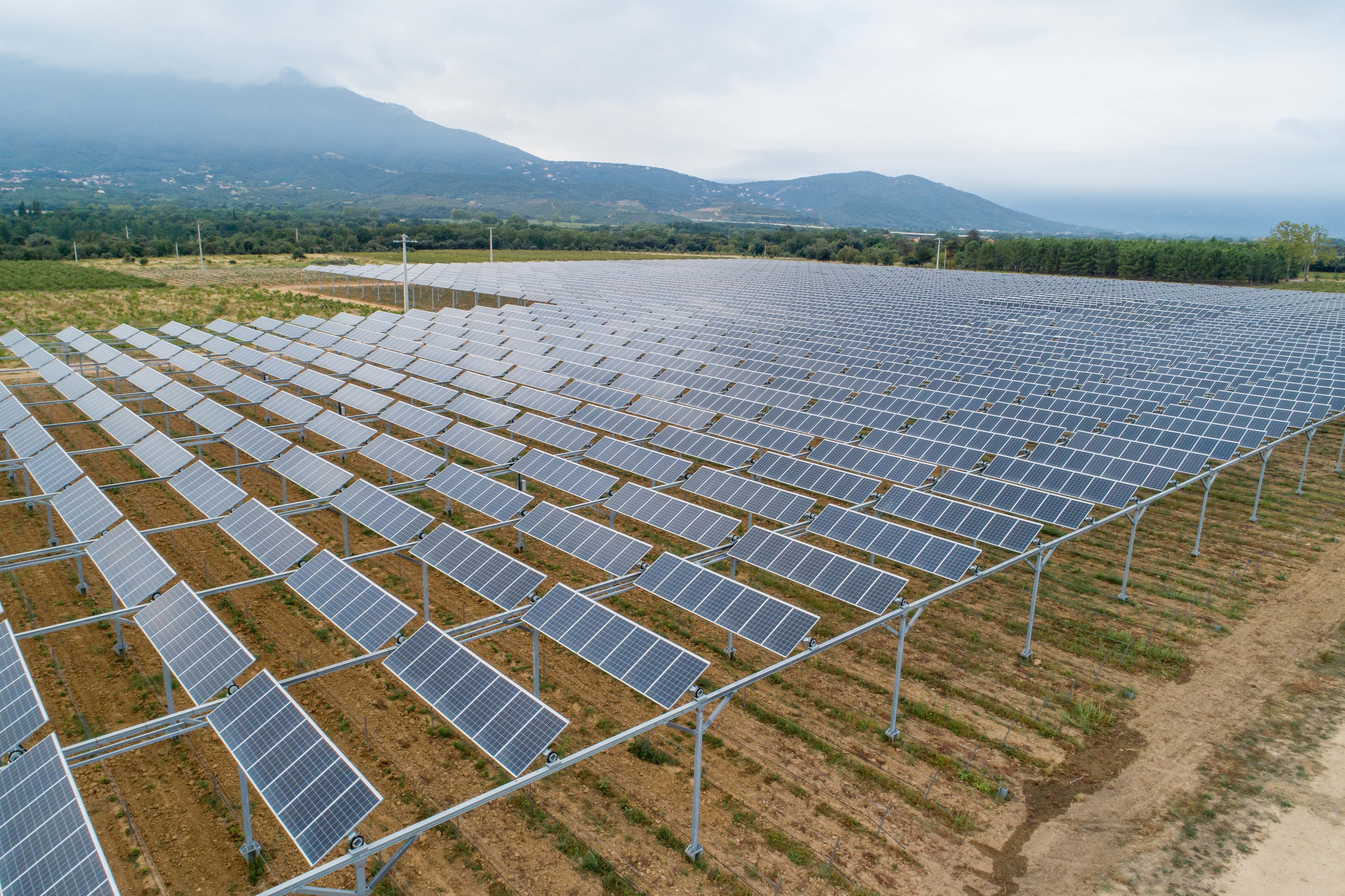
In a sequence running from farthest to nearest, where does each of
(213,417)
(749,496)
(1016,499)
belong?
1. (213,417)
2. (749,496)
3. (1016,499)

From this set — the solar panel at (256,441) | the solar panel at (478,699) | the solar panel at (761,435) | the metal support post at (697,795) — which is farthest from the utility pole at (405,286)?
the metal support post at (697,795)

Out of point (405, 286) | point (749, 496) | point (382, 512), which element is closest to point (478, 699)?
point (382, 512)

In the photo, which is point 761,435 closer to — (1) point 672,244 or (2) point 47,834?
(2) point 47,834

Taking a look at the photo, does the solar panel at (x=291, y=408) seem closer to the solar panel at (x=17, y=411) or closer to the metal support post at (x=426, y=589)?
the solar panel at (x=17, y=411)

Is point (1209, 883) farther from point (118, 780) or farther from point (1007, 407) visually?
point (1007, 407)

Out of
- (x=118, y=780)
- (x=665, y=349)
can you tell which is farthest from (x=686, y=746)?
(x=665, y=349)
